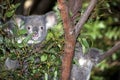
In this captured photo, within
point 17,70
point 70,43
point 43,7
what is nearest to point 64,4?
point 70,43

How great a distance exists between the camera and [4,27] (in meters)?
2.54

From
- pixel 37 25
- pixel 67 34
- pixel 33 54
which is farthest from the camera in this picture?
pixel 37 25

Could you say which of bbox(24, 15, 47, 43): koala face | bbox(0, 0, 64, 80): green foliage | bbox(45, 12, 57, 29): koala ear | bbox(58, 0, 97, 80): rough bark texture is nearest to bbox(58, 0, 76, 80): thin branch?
bbox(58, 0, 97, 80): rough bark texture

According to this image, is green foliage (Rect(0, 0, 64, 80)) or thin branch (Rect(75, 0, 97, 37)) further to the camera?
green foliage (Rect(0, 0, 64, 80))

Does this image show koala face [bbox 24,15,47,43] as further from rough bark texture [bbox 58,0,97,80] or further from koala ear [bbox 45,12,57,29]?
rough bark texture [bbox 58,0,97,80]

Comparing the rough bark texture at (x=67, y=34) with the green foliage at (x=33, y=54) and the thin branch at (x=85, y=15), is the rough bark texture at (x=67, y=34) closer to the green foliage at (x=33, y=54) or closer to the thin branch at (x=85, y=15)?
the thin branch at (x=85, y=15)

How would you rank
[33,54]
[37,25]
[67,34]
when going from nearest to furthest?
1. [67,34]
2. [33,54]
3. [37,25]

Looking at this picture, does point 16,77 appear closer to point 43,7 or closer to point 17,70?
point 17,70

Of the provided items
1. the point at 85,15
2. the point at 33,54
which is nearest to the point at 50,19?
the point at 33,54

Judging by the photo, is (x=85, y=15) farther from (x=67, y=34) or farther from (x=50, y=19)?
(x=50, y=19)

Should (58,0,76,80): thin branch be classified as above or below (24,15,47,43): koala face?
below

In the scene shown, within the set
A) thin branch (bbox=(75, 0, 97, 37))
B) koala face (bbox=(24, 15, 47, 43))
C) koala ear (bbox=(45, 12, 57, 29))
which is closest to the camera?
thin branch (bbox=(75, 0, 97, 37))

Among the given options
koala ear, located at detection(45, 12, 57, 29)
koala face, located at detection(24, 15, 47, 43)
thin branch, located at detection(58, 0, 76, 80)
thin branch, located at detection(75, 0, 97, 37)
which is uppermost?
koala ear, located at detection(45, 12, 57, 29)

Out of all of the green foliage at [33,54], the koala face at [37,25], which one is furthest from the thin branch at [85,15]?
the koala face at [37,25]
